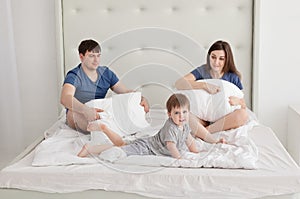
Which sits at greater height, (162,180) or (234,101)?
(234,101)

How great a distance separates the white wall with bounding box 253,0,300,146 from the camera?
299 centimetres

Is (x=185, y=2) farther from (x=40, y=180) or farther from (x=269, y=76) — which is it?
(x=40, y=180)

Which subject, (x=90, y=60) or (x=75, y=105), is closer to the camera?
(x=75, y=105)

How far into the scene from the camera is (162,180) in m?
1.93

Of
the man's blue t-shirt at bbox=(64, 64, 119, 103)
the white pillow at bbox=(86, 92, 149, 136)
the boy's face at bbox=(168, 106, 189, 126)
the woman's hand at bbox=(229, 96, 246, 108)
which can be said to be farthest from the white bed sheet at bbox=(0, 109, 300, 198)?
the man's blue t-shirt at bbox=(64, 64, 119, 103)

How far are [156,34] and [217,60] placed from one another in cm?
51

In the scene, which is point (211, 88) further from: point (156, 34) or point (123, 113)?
point (156, 34)

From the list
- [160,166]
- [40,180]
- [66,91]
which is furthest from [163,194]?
[66,91]

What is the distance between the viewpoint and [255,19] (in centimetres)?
293

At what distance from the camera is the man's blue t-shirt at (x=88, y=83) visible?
8.41 ft

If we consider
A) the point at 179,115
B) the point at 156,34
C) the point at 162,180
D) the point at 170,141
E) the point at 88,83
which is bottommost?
the point at 162,180

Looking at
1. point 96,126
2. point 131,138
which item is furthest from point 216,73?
point 96,126

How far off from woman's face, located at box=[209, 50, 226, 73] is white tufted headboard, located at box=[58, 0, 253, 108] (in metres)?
0.26

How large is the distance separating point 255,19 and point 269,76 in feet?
1.27
